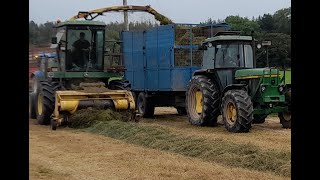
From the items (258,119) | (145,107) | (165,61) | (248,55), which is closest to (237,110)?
(248,55)

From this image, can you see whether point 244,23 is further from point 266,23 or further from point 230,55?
point 230,55

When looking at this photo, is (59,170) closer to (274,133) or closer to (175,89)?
(274,133)

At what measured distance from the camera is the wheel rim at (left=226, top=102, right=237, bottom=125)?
1088 centimetres

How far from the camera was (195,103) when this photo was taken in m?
12.9

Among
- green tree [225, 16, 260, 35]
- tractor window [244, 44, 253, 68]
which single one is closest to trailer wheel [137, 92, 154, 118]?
tractor window [244, 44, 253, 68]

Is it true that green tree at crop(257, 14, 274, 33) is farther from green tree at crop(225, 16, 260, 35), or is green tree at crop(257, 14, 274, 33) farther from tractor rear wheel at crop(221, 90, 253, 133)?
tractor rear wheel at crop(221, 90, 253, 133)

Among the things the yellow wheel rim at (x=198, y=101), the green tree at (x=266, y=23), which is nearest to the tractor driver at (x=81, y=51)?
the yellow wheel rim at (x=198, y=101)

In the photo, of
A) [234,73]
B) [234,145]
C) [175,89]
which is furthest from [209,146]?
[175,89]

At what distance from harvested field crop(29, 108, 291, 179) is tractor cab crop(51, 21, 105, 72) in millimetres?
3075

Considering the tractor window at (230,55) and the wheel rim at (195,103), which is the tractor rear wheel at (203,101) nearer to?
the wheel rim at (195,103)

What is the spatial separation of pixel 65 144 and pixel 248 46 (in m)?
5.07

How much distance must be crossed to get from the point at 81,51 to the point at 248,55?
4.85 metres

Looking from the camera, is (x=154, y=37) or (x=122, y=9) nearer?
(x=154, y=37)

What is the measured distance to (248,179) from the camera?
6137 mm
